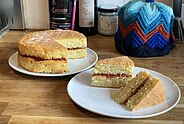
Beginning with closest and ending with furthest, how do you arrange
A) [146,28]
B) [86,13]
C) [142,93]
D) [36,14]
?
[142,93]
[146,28]
[86,13]
[36,14]

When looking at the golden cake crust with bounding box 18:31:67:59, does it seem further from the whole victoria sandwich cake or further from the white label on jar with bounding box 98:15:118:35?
the white label on jar with bounding box 98:15:118:35

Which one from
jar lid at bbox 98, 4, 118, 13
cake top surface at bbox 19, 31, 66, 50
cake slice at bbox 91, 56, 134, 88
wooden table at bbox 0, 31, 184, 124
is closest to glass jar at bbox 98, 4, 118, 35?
jar lid at bbox 98, 4, 118, 13

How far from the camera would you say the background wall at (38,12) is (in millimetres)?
1285

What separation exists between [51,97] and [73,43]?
0.83 feet

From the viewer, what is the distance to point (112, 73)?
0.84m

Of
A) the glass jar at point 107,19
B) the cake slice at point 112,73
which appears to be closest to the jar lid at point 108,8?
the glass jar at point 107,19

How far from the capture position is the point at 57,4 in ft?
3.87

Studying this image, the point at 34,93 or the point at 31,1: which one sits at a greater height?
the point at 31,1

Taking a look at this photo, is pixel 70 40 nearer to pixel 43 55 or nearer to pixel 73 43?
pixel 73 43

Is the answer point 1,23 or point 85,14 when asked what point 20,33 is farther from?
point 85,14

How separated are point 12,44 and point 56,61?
0.33 m

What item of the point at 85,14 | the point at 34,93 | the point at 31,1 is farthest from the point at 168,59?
the point at 31,1

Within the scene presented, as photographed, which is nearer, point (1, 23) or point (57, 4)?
point (57, 4)

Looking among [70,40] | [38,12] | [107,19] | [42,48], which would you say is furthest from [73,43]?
[38,12]
